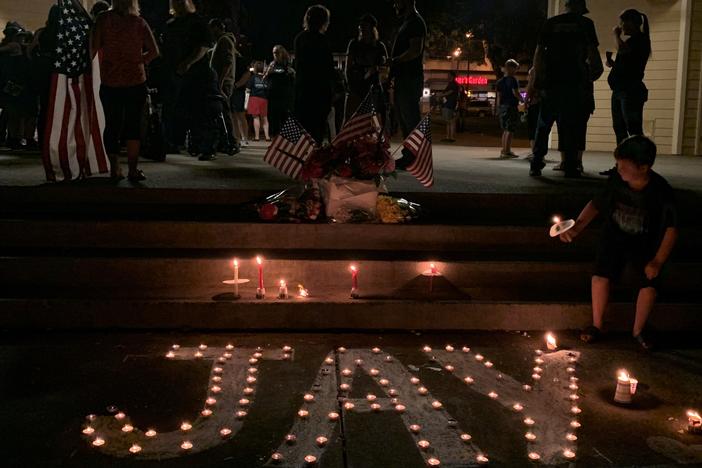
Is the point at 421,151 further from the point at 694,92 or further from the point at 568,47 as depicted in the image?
the point at 694,92

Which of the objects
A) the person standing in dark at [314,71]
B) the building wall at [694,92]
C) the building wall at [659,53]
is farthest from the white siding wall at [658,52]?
the person standing in dark at [314,71]

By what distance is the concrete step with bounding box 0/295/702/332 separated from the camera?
546 centimetres

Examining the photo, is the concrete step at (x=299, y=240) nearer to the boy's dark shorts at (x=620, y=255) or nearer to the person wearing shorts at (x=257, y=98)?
the boy's dark shorts at (x=620, y=255)

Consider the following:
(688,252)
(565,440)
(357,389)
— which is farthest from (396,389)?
(688,252)

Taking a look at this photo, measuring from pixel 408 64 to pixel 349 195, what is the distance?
9.62 feet

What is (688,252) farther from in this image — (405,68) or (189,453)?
(189,453)

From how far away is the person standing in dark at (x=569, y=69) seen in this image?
27.5 ft

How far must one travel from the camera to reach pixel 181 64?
9164 millimetres

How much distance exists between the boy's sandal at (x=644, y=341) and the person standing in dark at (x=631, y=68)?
11.9 feet

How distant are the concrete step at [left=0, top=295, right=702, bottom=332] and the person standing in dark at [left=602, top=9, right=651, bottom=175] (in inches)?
134

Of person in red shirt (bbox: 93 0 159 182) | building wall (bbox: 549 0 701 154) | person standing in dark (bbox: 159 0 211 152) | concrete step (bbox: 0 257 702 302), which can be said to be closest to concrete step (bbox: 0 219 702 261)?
→ concrete step (bbox: 0 257 702 302)

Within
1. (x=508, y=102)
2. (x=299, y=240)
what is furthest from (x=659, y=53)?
(x=299, y=240)

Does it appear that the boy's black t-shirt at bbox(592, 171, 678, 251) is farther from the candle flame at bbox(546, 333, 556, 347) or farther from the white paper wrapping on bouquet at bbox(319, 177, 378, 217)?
the white paper wrapping on bouquet at bbox(319, 177, 378, 217)

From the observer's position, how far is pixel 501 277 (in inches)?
242
